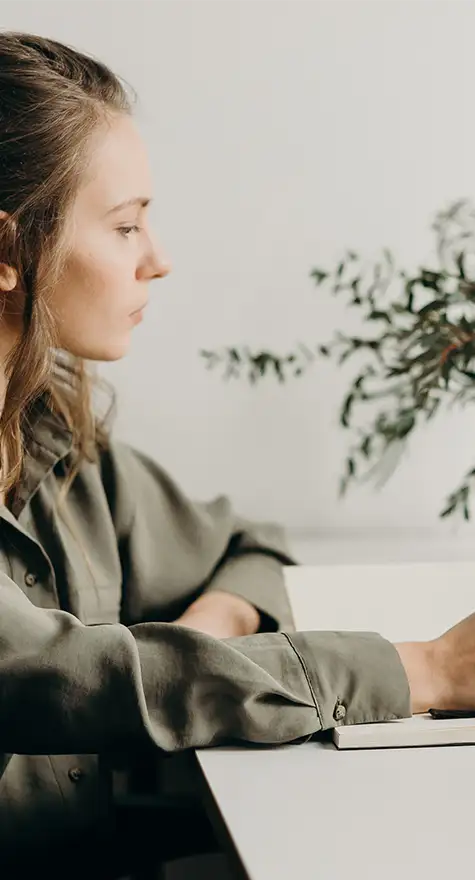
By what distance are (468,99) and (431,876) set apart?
1173 mm

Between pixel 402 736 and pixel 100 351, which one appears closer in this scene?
pixel 402 736

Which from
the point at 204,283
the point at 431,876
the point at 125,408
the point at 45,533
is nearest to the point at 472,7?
the point at 204,283

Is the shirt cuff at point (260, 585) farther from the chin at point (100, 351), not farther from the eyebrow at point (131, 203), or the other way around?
the eyebrow at point (131, 203)

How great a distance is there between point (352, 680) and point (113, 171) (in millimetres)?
544

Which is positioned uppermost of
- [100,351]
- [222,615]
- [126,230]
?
[126,230]

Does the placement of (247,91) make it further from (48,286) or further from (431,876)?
(431,876)

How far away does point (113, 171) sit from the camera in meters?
1.00

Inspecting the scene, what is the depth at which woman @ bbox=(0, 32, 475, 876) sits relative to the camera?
0.69 meters

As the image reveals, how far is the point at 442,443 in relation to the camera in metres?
1.47

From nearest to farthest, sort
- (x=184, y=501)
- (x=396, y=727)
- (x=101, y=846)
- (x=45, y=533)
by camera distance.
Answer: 1. (x=396, y=727)
2. (x=101, y=846)
3. (x=45, y=533)
4. (x=184, y=501)

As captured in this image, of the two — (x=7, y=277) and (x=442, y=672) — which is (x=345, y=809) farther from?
(x=7, y=277)

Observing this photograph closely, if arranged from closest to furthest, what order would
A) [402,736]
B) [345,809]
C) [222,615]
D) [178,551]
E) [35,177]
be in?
[345,809] < [402,736] < [35,177] < [222,615] < [178,551]

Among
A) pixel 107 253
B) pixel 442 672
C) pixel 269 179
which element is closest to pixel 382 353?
pixel 269 179

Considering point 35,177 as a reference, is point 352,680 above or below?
below
